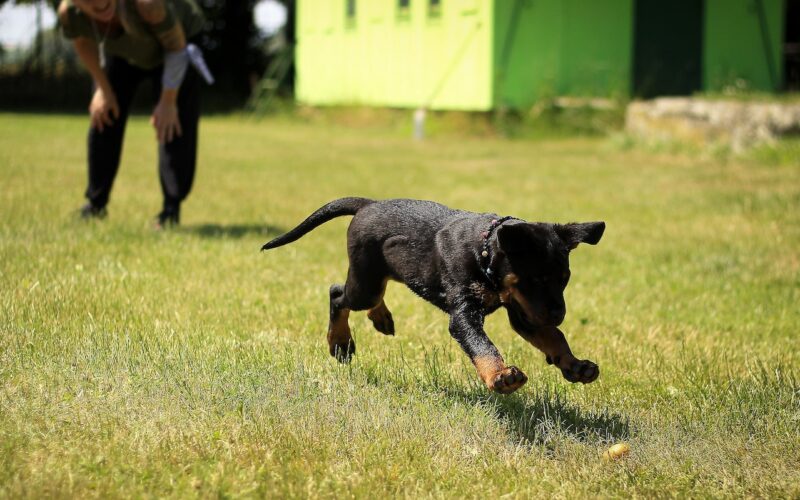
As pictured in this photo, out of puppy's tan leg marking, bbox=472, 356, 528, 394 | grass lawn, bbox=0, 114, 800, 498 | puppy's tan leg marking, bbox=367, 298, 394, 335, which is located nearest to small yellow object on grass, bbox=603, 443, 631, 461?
grass lawn, bbox=0, 114, 800, 498

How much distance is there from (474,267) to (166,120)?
182 inches

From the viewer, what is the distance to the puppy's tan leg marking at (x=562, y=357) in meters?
3.79

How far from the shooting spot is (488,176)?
13.9m

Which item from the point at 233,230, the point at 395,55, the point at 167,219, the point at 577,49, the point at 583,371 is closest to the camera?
the point at 583,371

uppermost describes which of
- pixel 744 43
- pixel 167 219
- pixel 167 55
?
pixel 744 43

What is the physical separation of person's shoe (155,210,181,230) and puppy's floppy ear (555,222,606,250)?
510 cm

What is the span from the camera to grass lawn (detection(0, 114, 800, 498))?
3525 millimetres

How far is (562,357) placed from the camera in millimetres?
3877

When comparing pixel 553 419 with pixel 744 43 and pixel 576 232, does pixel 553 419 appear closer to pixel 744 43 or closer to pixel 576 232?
pixel 576 232

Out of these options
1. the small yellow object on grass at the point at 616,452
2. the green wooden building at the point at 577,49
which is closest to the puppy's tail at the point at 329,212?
the small yellow object on grass at the point at 616,452

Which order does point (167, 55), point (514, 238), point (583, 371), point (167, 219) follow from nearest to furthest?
point (514, 238) → point (583, 371) → point (167, 55) → point (167, 219)

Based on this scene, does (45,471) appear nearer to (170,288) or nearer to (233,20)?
(170,288)

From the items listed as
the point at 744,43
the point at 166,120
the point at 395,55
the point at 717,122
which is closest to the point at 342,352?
the point at 166,120

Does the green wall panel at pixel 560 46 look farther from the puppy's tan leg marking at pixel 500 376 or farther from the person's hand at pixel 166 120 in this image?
the puppy's tan leg marking at pixel 500 376
